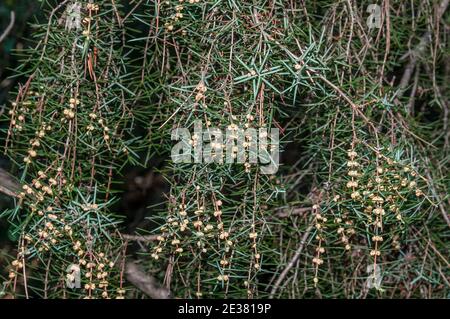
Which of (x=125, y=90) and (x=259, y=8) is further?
(x=125, y=90)

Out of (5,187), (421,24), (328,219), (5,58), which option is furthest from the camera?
(5,58)

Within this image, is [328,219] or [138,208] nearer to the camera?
[328,219]

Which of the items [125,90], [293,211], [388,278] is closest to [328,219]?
[293,211]

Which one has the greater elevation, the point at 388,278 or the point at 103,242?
the point at 103,242

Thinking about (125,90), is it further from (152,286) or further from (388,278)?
(388,278)

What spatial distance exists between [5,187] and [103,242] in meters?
0.41

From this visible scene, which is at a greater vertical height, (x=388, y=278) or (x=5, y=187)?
(x=5, y=187)

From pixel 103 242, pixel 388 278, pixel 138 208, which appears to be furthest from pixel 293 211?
pixel 138 208

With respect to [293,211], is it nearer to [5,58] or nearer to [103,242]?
[103,242]

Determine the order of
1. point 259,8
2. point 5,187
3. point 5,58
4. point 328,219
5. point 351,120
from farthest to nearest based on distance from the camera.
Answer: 1. point 5,58
2. point 5,187
3. point 328,219
4. point 351,120
5. point 259,8
